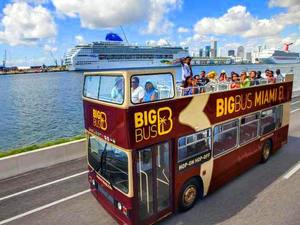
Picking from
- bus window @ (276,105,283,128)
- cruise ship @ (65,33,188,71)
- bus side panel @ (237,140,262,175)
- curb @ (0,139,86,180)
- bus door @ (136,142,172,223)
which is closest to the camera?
bus door @ (136,142,172,223)

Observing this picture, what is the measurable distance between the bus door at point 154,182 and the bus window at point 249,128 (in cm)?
349

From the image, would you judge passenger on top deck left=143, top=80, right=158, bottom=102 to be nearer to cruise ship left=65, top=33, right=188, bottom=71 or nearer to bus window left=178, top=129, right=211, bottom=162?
bus window left=178, top=129, right=211, bottom=162

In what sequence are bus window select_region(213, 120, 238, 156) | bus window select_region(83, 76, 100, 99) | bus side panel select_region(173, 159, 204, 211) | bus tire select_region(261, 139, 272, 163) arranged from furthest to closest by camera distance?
1. bus tire select_region(261, 139, 272, 163)
2. bus window select_region(213, 120, 238, 156)
3. bus side panel select_region(173, 159, 204, 211)
4. bus window select_region(83, 76, 100, 99)

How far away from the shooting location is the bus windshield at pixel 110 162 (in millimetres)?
5312

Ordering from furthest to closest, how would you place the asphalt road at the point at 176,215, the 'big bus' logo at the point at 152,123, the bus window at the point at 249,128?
the bus window at the point at 249,128
the asphalt road at the point at 176,215
the 'big bus' logo at the point at 152,123

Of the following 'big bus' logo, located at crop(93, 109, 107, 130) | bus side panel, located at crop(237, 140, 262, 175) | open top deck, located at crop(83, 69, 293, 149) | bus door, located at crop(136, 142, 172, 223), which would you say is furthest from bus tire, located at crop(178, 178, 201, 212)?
'big bus' logo, located at crop(93, 109, 107, 130)

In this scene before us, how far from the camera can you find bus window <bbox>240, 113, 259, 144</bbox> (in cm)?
830

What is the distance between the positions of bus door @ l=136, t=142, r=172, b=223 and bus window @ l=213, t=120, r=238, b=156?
1.97 metres

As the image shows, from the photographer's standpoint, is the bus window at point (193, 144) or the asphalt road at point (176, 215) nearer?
the bus window at point (193, 144)

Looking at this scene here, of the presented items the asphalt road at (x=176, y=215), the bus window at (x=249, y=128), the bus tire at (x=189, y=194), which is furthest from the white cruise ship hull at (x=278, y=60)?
the bus tire at (x=189, y=194)

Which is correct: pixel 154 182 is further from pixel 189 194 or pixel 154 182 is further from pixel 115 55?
pixel 115 55

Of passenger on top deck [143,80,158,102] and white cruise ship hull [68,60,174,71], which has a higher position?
white cruise ship hull [68,60,174,71]

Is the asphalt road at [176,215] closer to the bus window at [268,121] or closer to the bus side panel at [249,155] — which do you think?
the bus side panel at [249,155]

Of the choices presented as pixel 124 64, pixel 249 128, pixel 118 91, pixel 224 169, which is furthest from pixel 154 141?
pixel 124 64
